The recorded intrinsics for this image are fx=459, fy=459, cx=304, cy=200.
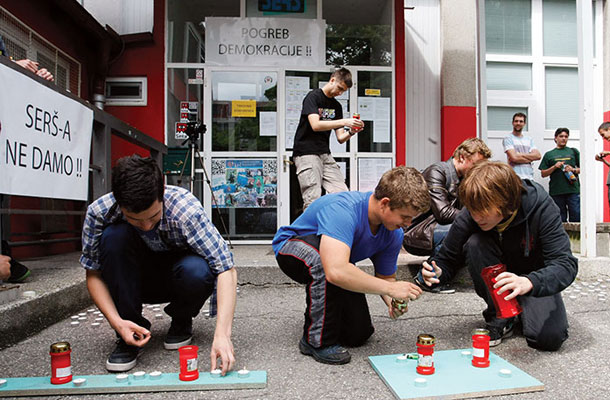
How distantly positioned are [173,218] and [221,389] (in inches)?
26.9

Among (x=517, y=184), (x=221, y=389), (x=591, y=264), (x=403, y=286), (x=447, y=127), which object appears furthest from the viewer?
(x=447, y=127)

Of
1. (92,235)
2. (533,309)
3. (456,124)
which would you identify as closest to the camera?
(92,235)

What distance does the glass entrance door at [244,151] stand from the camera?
5770 mm

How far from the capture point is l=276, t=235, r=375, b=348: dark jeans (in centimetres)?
197

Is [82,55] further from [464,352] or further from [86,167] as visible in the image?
[464,352]

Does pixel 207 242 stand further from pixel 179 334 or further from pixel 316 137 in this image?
pixel 316 137

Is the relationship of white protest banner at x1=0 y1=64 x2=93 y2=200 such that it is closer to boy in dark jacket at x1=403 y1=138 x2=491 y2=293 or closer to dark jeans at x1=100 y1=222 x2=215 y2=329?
dark jeans at x1=100 y1=222 x2=215 y2=329

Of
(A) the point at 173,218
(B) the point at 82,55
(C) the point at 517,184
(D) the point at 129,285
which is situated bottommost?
(D) the point at 129,285

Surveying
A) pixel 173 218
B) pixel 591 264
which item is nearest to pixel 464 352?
pixel 173 218

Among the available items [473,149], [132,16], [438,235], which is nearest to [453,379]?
[438,235]

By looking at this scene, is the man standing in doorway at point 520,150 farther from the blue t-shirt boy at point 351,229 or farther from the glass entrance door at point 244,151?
the blue t-shirt boy at point 351,229

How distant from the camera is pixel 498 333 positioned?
7.27 ft

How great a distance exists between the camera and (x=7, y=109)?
239 centimetres

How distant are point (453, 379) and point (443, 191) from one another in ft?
5.79
